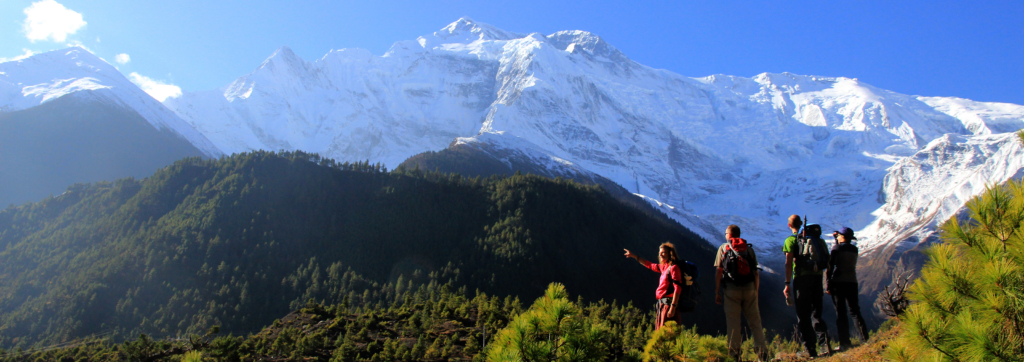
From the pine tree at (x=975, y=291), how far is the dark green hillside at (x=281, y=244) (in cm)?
9040

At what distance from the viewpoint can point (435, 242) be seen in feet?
368

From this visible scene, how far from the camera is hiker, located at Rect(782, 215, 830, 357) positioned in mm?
10469

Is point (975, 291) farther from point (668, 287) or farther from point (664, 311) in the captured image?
point (664, 311)

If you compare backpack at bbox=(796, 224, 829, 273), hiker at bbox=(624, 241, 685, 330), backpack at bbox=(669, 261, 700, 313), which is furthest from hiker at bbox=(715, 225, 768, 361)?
backpack at bbox=(796, 224, 829, 273)

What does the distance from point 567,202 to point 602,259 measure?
56.1ft

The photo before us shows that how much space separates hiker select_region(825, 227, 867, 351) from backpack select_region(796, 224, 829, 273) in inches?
17.5

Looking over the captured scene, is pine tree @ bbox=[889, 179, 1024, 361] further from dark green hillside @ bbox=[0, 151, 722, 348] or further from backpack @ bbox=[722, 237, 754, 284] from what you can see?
dark green hillside @ bbox=[0, 151, 722, 348]

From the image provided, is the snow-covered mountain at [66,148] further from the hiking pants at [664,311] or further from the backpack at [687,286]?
the backpack at [687,286]

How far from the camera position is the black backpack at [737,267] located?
9.39 meters

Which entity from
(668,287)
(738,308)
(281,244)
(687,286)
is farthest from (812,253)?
(281,244)

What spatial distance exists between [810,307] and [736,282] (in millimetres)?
2512

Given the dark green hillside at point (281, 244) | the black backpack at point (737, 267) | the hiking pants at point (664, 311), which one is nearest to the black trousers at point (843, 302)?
the black backpack at point (737, 267)

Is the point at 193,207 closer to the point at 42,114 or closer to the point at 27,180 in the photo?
the point at 27,180

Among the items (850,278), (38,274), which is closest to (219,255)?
(38,274)
